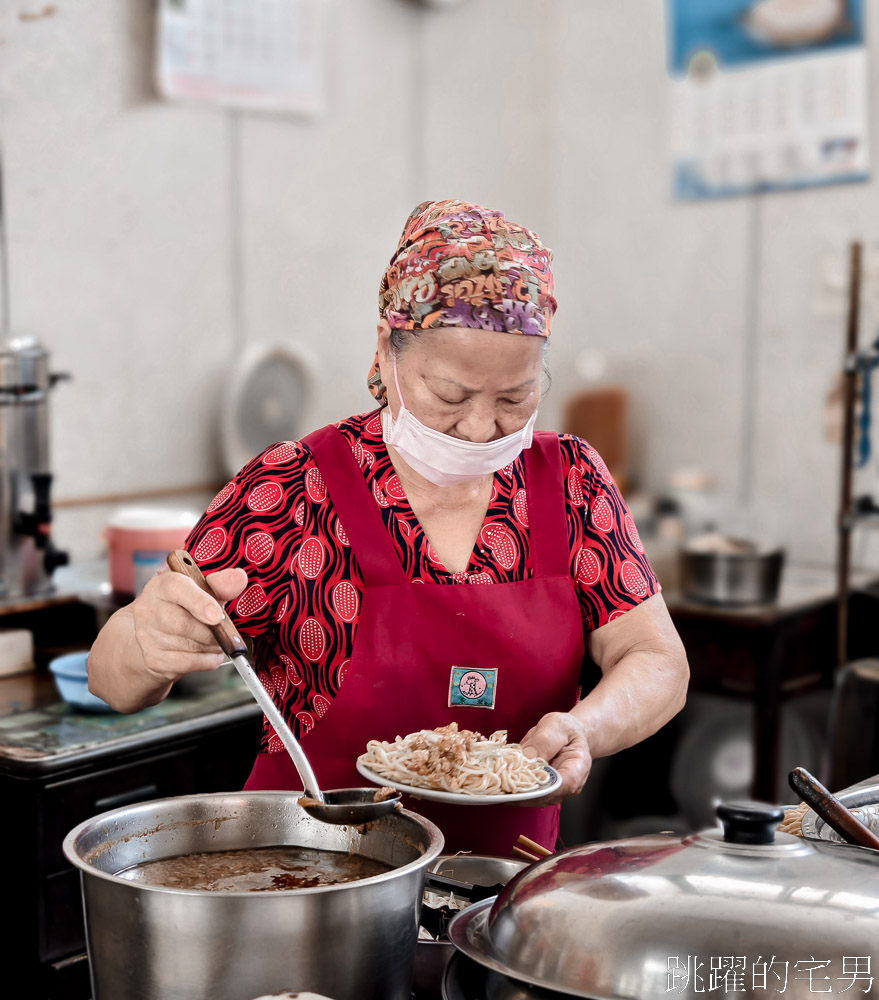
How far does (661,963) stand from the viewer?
928mm

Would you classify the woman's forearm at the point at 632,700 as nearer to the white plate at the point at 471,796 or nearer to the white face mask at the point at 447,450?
the white plate at the point at 471,796

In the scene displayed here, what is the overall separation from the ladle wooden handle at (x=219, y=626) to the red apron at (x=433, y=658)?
0.36m

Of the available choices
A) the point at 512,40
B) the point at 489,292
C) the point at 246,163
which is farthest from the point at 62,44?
the point at 489,292

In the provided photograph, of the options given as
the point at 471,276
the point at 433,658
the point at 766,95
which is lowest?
the point at 433,658

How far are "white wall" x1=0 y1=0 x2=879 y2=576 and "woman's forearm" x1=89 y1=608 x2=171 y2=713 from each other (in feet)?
7.47

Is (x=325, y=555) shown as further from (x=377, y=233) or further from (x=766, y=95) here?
(x=766, y=95)

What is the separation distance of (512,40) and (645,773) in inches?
129

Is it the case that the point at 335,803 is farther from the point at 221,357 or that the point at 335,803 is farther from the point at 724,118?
the point at 724,118

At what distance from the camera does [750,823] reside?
1.04 metres

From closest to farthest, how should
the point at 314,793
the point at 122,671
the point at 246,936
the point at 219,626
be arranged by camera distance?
the point at 246,936, the point at 314,793, the point at 219,626, the point at 122,671

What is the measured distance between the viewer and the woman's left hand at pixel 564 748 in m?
1.47

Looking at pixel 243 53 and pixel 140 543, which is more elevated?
pixel 243 53

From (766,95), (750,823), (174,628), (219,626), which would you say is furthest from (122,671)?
(766,95)

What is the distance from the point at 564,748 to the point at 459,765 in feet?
0.60
